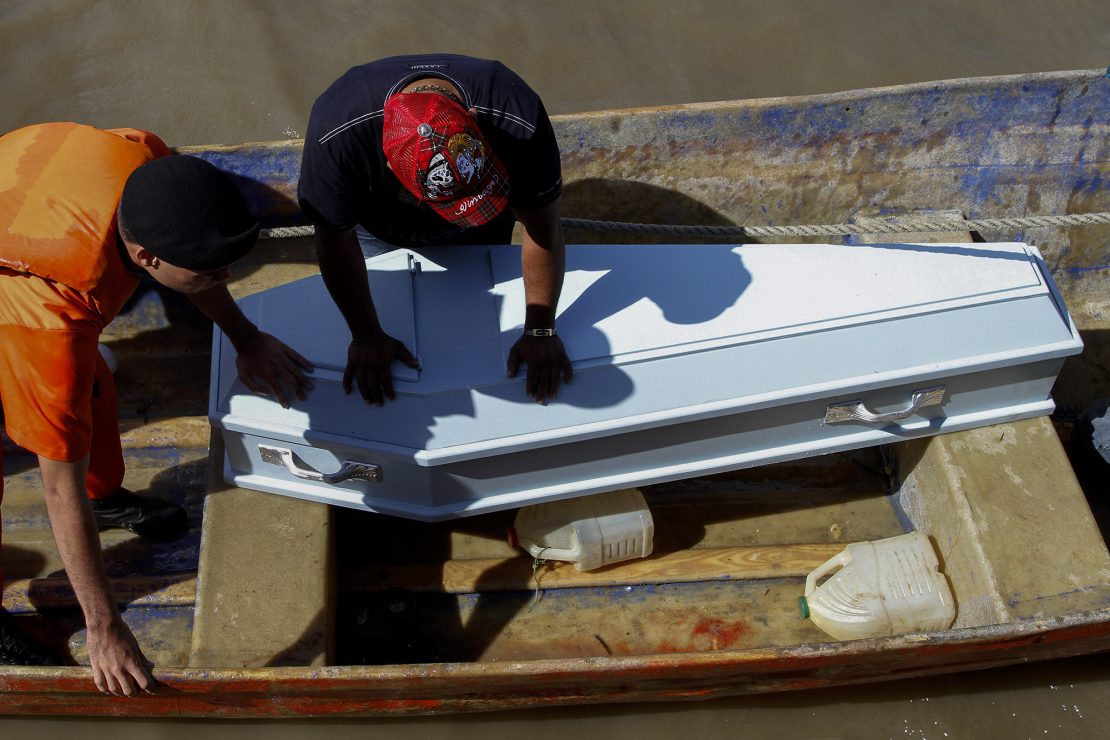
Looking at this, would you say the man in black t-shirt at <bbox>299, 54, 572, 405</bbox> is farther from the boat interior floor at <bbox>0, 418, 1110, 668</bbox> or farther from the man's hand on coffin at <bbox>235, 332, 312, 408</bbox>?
the boat interior floor at <bbox>0, 418, 1110, 668</bbox>

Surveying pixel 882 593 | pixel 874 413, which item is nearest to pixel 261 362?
pixel 874 413

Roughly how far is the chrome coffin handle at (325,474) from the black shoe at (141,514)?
2.31ft

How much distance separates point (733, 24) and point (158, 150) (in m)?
4.63

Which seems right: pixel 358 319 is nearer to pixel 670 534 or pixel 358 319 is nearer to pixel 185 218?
pixel 185 218

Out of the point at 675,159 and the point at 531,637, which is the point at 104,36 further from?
the point at 531,637

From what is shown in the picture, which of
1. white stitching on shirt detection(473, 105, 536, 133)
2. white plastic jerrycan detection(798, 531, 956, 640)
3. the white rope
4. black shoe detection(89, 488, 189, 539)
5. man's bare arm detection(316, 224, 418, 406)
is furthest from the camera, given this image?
the white rope

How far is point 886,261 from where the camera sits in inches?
129

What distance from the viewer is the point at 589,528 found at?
10.9 ft

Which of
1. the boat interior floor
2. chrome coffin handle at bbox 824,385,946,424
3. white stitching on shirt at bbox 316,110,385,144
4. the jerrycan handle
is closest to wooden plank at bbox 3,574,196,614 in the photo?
the boat interior floor

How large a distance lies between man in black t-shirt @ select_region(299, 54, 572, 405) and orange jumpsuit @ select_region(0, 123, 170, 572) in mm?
549

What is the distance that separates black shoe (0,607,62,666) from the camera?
3072mm

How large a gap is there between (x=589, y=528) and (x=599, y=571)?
0.84 feet

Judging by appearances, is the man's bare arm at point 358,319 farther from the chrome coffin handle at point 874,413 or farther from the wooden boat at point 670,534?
the chrome coffin handle at point 874,413

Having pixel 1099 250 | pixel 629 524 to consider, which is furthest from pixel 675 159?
pixel 1099 250
